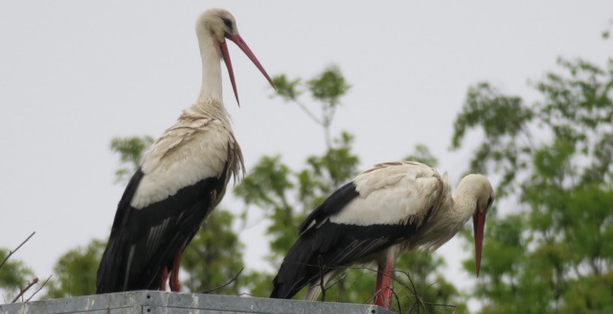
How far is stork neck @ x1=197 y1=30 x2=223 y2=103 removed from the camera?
8.95 meters

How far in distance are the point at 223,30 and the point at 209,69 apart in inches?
18.8

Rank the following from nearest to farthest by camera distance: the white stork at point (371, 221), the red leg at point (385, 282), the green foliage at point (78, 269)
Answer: the red leg at point (385, 282) < the white stork at point (371, 221) < the green foliage at point (78, 269)

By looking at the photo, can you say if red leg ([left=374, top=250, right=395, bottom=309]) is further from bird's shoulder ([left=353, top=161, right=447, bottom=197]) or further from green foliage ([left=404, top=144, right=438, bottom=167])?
green foliage ([left=404, top=144, right=438, bottom=167])

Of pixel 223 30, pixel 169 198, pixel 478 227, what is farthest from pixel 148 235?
pixel 478 227

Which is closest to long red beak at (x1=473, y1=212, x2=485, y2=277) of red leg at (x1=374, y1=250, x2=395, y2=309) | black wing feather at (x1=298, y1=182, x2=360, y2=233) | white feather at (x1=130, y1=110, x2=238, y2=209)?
red leg at (x1=374, y1=250, x2=395, y2=309)

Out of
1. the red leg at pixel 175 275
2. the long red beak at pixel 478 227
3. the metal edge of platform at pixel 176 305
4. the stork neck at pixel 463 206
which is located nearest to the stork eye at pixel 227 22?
the red leg at pixel 175 275

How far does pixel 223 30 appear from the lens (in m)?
9.52

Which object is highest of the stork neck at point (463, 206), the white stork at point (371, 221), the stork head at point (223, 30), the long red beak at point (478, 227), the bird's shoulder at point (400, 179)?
the stork head at point (223, 30)

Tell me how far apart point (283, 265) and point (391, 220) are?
0.84 m

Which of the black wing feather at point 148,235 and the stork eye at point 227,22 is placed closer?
the black wing feather at point 148,235

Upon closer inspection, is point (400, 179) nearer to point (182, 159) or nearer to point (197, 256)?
point (182, 159)

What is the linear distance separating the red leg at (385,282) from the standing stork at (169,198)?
118 centimetres

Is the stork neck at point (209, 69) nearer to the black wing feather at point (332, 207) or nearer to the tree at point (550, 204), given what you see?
the black wing feather at point (332, 207)

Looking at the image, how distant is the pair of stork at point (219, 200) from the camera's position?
833cm
